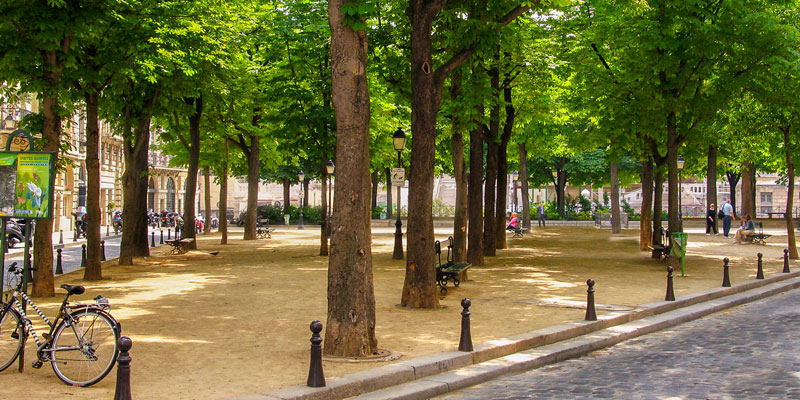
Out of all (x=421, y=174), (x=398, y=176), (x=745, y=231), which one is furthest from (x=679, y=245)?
(x=745, y=231)

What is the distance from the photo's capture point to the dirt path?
8688 mm

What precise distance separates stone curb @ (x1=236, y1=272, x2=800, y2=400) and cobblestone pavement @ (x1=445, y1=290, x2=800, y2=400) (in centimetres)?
20

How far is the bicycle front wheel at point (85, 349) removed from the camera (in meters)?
8.17

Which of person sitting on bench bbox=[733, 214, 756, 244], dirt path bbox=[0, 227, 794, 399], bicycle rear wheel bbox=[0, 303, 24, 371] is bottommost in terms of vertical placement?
dirt path bbox=[0, 227, 794, 399]

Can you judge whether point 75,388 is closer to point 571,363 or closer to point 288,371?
point 288,371

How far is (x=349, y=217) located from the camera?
9945mm

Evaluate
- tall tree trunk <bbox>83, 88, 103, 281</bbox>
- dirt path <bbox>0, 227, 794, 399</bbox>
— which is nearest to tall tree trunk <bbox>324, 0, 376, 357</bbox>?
dirt path <bbox>0, 227, 794, 399</bbox>

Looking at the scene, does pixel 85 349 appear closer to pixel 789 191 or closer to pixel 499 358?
pixel 499 358

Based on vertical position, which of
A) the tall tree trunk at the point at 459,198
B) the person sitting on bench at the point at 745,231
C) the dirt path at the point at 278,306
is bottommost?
the dirt path at the point at 278,306

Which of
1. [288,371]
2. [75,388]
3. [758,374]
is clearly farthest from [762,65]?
[75,388]

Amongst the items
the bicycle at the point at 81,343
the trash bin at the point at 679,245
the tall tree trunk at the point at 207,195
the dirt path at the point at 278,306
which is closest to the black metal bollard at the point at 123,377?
the dirt path at the point at 278,306

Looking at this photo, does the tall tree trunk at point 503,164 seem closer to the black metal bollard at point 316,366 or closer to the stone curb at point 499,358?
the stone curb at point 499,358

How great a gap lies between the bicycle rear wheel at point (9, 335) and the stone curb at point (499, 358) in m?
2.99

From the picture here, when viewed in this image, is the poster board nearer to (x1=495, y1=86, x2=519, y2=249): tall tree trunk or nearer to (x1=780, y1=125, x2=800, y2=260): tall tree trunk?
(x1=495, y1=86, x2=519, y2=249): tall tree trunk
